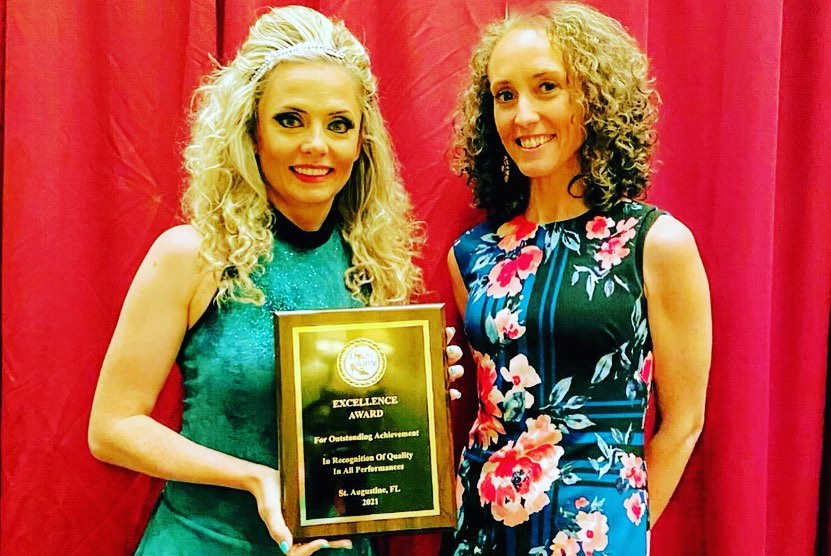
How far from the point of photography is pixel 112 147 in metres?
1.25

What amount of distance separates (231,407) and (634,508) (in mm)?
595

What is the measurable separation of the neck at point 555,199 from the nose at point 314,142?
388 mm

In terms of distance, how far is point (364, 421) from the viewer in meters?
0.94

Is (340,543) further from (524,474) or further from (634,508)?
Answer: (634,508)

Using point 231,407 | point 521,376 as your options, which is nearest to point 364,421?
point 231,407

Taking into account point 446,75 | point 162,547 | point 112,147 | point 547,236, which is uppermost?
point 446,75

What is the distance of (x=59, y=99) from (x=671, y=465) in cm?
114

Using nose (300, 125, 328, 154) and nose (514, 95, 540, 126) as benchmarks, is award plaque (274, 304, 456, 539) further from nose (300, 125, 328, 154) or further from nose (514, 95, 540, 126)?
nose (514, 95, 540, 126)

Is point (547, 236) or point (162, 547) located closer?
point (162, 547)

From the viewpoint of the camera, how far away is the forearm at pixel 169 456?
3.13 feet

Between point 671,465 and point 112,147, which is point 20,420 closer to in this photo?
point 112,147

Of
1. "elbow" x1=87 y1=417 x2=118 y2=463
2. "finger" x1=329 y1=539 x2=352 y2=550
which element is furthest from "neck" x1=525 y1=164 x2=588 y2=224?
"elbow" x1=87 y1=417 x2=118 y2=463

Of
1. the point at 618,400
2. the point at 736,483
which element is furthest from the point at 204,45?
the point at 736,483

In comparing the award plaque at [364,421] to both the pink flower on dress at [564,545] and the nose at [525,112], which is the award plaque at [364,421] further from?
the nose at [525,112]
